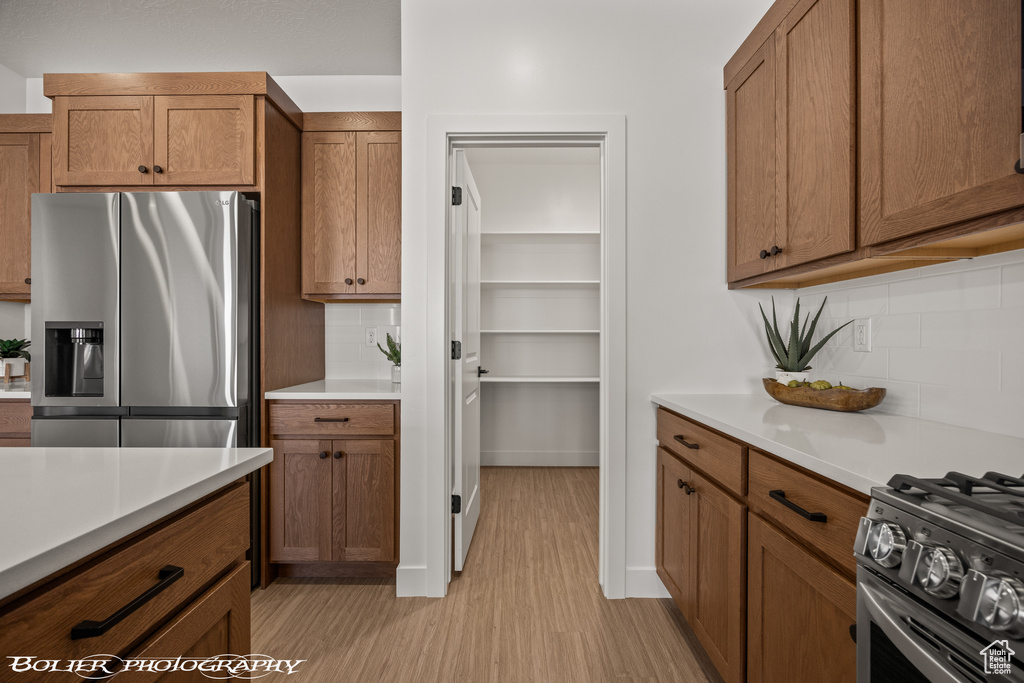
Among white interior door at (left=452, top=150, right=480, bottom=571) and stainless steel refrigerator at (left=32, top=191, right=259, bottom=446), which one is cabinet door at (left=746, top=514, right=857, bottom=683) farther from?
stainless steel refrigerator at (left=32, top=191, right=259, bottom=446)

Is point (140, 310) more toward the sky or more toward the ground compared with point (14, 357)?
more toward the sky

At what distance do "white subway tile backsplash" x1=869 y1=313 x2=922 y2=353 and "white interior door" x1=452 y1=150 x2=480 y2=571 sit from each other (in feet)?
5.42

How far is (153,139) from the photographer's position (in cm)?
237

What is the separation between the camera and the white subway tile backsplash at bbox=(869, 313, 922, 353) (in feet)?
5.09

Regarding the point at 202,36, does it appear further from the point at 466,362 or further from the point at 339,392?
the point at 466,362

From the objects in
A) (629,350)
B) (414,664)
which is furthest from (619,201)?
(414,664)

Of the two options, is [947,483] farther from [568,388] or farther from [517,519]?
[568,388]

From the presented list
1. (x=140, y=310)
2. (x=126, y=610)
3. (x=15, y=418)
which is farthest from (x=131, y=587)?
(x=15, y=418)

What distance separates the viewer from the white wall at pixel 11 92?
3.09 meters

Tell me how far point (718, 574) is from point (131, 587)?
149 centimetres

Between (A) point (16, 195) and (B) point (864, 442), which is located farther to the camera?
(A) point (16, 195)

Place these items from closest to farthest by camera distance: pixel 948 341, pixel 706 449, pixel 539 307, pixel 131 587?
pixel 131 587
pixel 948 341
pixel 706 449
pixel 539 307

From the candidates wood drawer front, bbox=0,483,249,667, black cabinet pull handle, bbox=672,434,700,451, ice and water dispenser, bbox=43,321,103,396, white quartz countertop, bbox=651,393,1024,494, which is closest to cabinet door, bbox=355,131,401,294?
ice and water dispenser, bbox=43,321,103,396

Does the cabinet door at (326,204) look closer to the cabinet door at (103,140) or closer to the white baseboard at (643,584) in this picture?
the cabinet door at (103,140)
